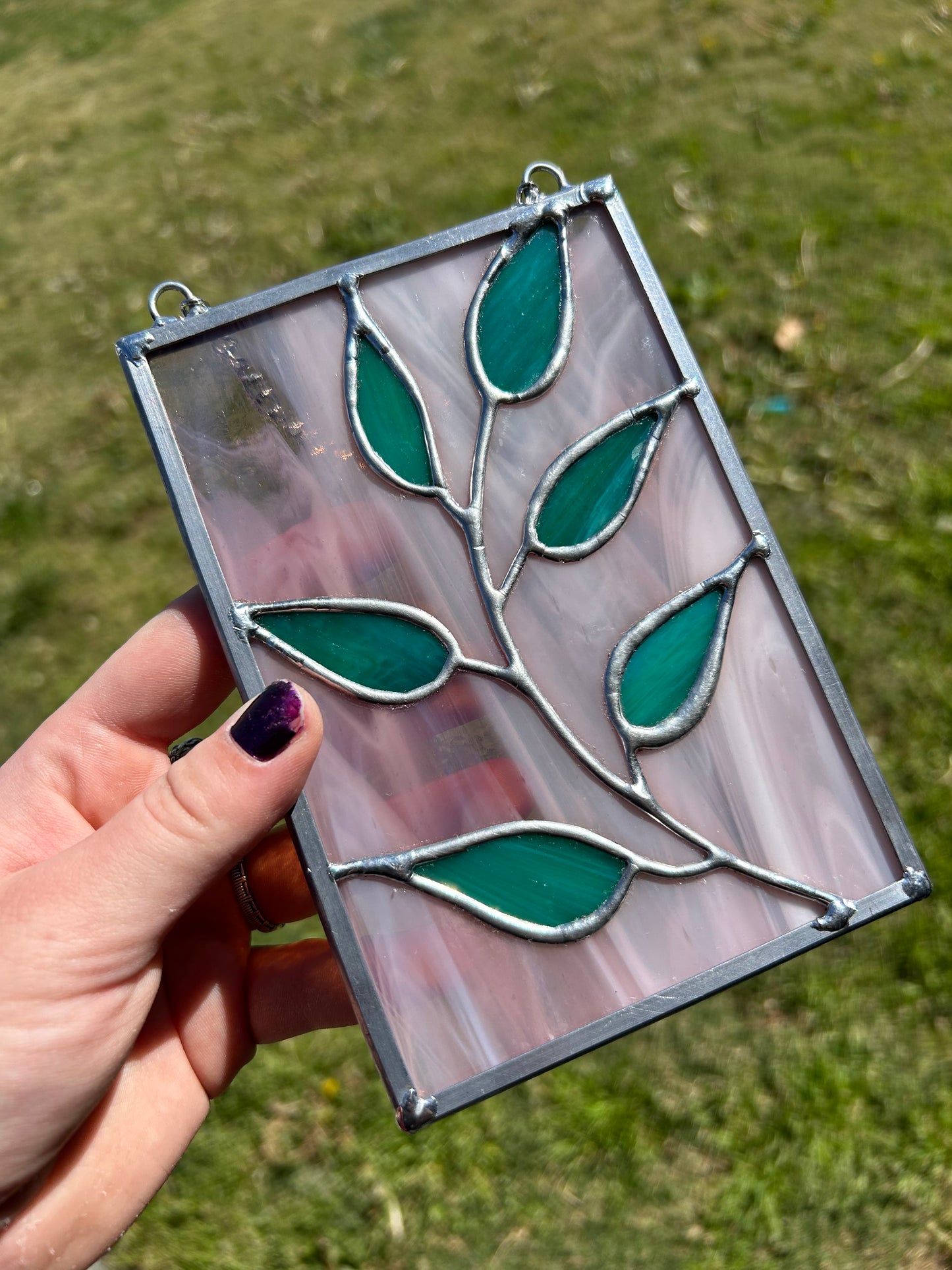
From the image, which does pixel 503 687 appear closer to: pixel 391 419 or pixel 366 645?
pixel 366 645

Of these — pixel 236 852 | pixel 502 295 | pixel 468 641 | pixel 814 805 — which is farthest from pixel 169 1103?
pixel 502 295

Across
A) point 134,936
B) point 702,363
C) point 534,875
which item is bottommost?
point 534,875

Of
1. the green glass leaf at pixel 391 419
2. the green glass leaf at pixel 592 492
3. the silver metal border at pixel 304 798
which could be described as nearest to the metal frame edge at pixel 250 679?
the silver metal border at pixel 304 798

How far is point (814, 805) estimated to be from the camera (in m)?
1.78

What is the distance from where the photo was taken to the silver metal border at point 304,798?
1.66 metres

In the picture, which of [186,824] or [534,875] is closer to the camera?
[186,824]

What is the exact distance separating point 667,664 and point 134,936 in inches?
41.4

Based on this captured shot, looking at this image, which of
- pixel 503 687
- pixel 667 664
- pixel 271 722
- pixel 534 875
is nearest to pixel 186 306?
pixel 271 722

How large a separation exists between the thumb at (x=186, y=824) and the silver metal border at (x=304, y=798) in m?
0.15

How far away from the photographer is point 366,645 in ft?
5.81

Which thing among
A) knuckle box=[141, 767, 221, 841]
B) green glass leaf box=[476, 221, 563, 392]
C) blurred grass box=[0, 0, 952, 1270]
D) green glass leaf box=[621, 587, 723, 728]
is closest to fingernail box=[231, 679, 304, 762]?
knuckle box=[141, 767, 221, 841]

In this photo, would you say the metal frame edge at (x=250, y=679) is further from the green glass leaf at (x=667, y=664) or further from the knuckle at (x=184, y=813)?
the green glass leaf at (x=667, y=664)

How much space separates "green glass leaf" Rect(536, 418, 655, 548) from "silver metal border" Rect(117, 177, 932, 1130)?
0.58 feet

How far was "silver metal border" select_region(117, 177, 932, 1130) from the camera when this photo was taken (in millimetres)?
1659
